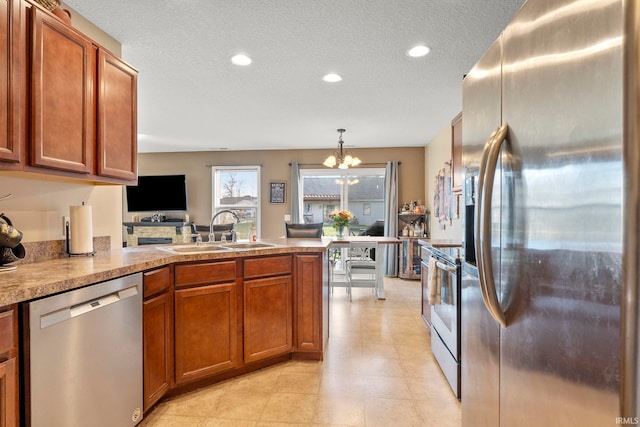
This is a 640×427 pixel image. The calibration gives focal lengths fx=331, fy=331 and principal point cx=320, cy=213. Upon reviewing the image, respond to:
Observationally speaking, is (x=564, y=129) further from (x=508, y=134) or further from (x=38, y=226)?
(x=38, y=226)

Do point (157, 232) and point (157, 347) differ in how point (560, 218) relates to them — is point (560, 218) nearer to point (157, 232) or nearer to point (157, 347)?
point (157, 347)

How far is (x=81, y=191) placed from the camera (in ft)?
7.32

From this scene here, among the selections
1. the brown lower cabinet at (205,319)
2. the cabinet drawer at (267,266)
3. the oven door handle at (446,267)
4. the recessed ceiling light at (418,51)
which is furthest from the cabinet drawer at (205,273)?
the recessed ceiling light at (418,51)

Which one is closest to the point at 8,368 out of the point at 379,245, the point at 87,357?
the point at 87,357

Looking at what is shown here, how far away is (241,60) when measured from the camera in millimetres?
2797

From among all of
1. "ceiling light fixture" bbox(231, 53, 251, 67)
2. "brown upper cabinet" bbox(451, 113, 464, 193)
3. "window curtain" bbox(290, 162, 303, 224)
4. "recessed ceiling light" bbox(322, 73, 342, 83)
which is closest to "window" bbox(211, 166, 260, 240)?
"window curtain" bbox(290, 162, 303, 224)

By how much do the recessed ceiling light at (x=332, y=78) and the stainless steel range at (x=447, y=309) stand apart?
5.89 feet

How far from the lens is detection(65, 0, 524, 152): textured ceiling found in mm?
2115

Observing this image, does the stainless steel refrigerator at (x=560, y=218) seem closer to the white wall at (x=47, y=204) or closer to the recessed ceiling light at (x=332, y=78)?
the recessed ceiling light at (x=332, y=78)

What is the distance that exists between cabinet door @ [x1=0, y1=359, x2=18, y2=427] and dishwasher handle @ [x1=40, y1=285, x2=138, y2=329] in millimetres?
149

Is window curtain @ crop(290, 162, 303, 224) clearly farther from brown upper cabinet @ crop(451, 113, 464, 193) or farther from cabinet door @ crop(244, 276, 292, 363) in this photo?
cabinet door @ crop(244, 276, 292, 363)

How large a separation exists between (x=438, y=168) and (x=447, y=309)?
360cm

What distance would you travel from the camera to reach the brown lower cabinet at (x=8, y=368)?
108 centimetres

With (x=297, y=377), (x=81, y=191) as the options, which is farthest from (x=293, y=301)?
(x=81, y=191)
